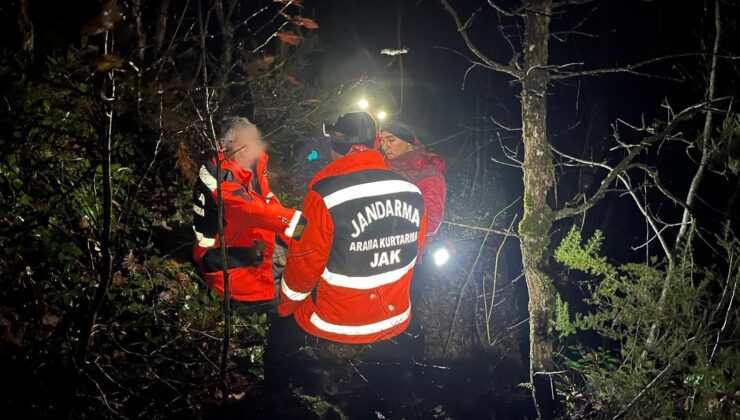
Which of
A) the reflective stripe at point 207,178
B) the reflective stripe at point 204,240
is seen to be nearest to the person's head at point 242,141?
the reflective stripe at point 207,178

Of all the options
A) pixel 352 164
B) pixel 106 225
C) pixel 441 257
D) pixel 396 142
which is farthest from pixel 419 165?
pixel 106 225

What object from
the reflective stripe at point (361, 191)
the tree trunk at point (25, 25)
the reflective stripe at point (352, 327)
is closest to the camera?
the reflective stripe at point (361, 191)

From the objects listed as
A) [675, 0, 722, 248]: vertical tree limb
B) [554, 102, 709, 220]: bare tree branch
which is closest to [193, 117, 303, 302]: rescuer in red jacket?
[554, 102, 709, 220]: bare tree branch

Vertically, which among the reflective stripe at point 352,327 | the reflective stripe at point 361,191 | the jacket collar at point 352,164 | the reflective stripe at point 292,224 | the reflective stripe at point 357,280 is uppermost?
the jacket collar at point 352,164

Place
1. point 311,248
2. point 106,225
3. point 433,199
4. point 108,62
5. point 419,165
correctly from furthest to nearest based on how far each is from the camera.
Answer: point 419,165 < point 433,199 < point 311,248 < point 106,225 < point 108,62

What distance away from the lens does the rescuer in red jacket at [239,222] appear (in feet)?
12.0

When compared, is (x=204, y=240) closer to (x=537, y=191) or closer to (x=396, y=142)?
(x=396, y=142)

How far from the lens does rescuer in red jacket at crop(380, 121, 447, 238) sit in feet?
14.9

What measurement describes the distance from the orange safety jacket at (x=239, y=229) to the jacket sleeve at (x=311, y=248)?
0.27 metres

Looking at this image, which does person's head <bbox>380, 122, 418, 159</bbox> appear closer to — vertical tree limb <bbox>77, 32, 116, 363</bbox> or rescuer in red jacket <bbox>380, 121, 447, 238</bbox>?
rescuer in red jacket <bbox>380, 121, 447, 238</bbox>

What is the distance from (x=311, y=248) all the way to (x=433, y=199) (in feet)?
5.88

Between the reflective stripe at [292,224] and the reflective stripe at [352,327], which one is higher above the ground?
the reflective stripe at [292,224]

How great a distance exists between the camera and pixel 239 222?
372 centimetres

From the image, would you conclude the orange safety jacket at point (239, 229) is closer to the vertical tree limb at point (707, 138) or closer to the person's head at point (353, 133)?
the person's head at point (353, 133)
